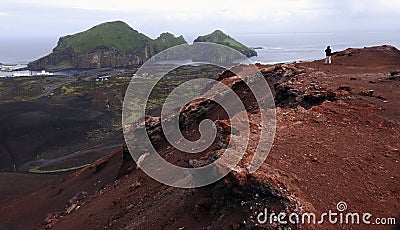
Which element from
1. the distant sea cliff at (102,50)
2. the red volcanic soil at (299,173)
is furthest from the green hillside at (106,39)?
the red volcanic soil at (299,173)

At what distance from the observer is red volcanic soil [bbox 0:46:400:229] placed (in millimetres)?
8602

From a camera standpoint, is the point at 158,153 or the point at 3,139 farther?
the point at 3,139

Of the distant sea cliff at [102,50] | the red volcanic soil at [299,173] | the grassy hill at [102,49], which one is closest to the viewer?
the red volcanic soil at [299,173]

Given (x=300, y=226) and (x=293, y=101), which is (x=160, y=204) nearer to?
(x=300, y=226)

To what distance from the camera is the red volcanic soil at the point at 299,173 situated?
28.2ft

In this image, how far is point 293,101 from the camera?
15.8 meters

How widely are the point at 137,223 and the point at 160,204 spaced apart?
3.33ft

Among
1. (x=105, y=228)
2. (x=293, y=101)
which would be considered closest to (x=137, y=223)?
(x=105, y=228)

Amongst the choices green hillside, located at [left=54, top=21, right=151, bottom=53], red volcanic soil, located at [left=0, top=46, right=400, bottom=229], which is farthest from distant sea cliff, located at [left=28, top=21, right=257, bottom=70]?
red volcanic soil, located at [left=0, top=46, right=400, bottom=229]

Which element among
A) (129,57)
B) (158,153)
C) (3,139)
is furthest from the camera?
(129,57)

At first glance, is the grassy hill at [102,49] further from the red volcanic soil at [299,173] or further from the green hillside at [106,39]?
the red volcanic soil at [299,173]

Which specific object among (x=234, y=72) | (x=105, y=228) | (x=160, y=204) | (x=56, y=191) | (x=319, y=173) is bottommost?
(x=56, y=191)

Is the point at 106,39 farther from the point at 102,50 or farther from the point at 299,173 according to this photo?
the point at 299,173

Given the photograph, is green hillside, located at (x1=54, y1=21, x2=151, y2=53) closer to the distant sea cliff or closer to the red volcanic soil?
the distant sea cliff
